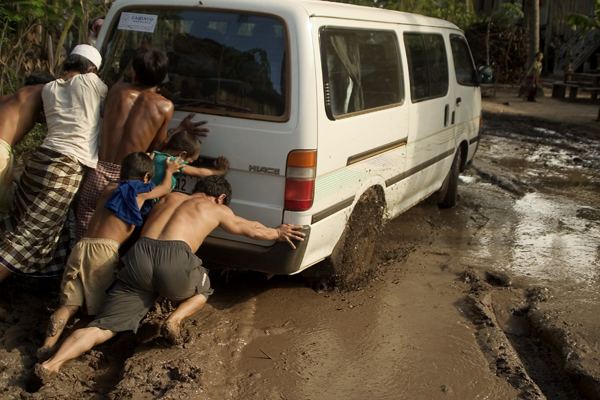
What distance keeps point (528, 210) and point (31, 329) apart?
545 centimetres

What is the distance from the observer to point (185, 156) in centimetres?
389

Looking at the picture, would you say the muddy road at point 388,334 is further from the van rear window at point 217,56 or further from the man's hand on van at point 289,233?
the van rear window at point 217,56

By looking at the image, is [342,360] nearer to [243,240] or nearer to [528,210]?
[243,240]

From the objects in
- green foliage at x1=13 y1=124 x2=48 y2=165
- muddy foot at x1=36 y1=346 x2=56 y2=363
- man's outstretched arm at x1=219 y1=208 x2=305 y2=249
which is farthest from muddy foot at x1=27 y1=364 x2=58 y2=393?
green foliage at x1=13 y1=124 x2=48 y2=165

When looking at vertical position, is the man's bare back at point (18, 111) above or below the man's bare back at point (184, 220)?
above

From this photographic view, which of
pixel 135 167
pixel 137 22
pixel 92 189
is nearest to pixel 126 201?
pixel 135 167

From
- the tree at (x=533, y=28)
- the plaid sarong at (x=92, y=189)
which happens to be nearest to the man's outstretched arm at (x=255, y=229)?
the plaid sarong at (x=92, y=189)

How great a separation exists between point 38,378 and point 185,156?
4.94 feet

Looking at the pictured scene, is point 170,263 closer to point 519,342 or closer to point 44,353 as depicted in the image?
point 44,353

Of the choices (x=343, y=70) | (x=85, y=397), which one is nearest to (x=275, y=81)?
(x=343, y=70)

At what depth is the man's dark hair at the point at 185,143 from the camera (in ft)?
12.6

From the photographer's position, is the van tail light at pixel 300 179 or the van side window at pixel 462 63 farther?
the van side window at pixel 462 63

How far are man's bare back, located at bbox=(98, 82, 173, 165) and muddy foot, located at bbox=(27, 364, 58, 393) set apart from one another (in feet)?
4.63

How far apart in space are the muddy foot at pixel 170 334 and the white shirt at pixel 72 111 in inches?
48.6
